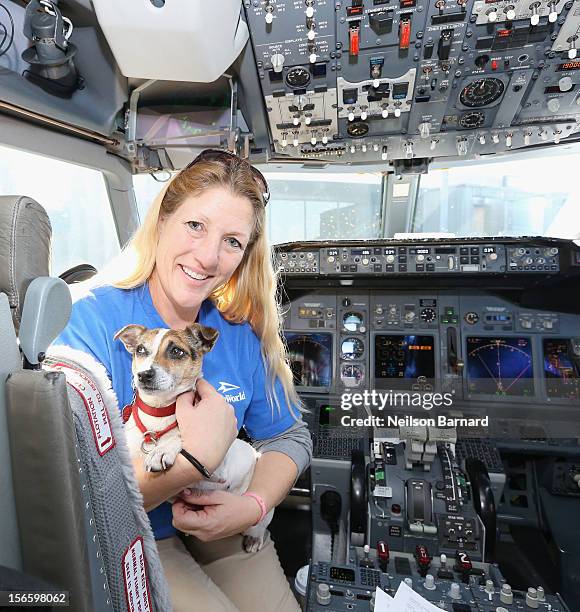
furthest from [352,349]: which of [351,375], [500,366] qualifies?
[500,366]

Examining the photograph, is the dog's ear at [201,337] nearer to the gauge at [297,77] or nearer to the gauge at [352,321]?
the gauge at [297,77]

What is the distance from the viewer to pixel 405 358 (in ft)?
10.2

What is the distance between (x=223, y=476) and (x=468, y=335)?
2.70 meters

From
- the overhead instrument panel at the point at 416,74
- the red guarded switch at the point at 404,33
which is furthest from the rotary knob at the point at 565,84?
the red guarded switch at the point at 404,33

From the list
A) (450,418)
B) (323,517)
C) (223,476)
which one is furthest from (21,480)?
(450,418)

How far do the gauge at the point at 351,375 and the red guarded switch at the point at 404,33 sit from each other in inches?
87.4

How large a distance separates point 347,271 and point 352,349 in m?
0.71

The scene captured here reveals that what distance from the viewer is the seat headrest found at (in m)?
0.54

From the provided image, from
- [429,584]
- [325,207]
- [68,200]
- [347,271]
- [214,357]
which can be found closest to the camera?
[214,357]

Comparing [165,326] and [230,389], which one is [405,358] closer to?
[230,389]

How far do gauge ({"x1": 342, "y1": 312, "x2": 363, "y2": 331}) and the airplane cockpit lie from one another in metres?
0.05

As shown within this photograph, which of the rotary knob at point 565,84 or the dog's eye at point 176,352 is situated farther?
the rotary knob at point 565,84

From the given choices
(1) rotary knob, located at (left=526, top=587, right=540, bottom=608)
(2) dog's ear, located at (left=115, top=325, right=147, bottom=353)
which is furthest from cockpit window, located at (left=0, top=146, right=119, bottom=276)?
(1) rotary knob, located at (left=526, top=587, right=540, bottom=608)

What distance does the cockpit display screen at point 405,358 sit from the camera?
3.10 metres
